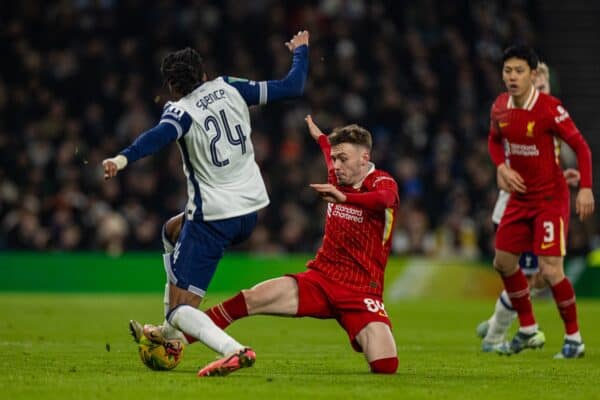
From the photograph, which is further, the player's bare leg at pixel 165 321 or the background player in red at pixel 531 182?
the background player in red at pixel 531 182

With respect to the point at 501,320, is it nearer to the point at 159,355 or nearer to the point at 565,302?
the point at 565,302

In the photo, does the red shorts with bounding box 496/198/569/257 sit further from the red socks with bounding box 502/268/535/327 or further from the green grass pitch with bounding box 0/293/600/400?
the green grass pitch with bounding box 0/293/600/400

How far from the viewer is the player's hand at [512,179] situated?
10.4m

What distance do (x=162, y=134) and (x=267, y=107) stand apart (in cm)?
1613

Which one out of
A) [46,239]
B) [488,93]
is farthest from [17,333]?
[488,93]

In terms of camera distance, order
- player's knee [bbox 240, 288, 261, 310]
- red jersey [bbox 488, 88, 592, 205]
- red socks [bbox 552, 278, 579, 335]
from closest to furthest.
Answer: player's knee [bbox 240, 288, 261, 310]
red jersey [bbox 488, 88, 592, 205]
red socks [bbox 552, 278, 579, 335]

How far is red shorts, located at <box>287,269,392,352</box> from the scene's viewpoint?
8.78m

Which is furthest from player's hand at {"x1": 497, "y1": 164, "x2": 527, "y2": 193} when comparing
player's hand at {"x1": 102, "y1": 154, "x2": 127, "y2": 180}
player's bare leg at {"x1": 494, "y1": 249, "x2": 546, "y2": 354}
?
player's hand at {"x1": 102, "y1": 154, "x2": 127, "y2": 180}

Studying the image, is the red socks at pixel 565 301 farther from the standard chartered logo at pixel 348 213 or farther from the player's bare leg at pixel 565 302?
the standard chartered logo at pixel 348 213

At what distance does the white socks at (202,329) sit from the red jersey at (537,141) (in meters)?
3.63

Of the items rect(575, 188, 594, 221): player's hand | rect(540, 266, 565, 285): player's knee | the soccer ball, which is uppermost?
rect(575, 188, 594, 221): player's hand

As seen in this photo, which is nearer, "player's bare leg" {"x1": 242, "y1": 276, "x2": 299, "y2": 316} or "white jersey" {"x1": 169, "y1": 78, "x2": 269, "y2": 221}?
"white jersey" {"x1": 169, "y1": 78, "x2": 269, "y2": 221}

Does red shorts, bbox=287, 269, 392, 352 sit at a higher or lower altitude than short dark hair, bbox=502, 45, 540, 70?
lower

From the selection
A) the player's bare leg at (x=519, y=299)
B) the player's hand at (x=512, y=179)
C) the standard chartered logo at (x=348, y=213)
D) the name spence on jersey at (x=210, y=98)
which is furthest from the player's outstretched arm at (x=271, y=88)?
the player's bare leg at (x=519, y=299)
